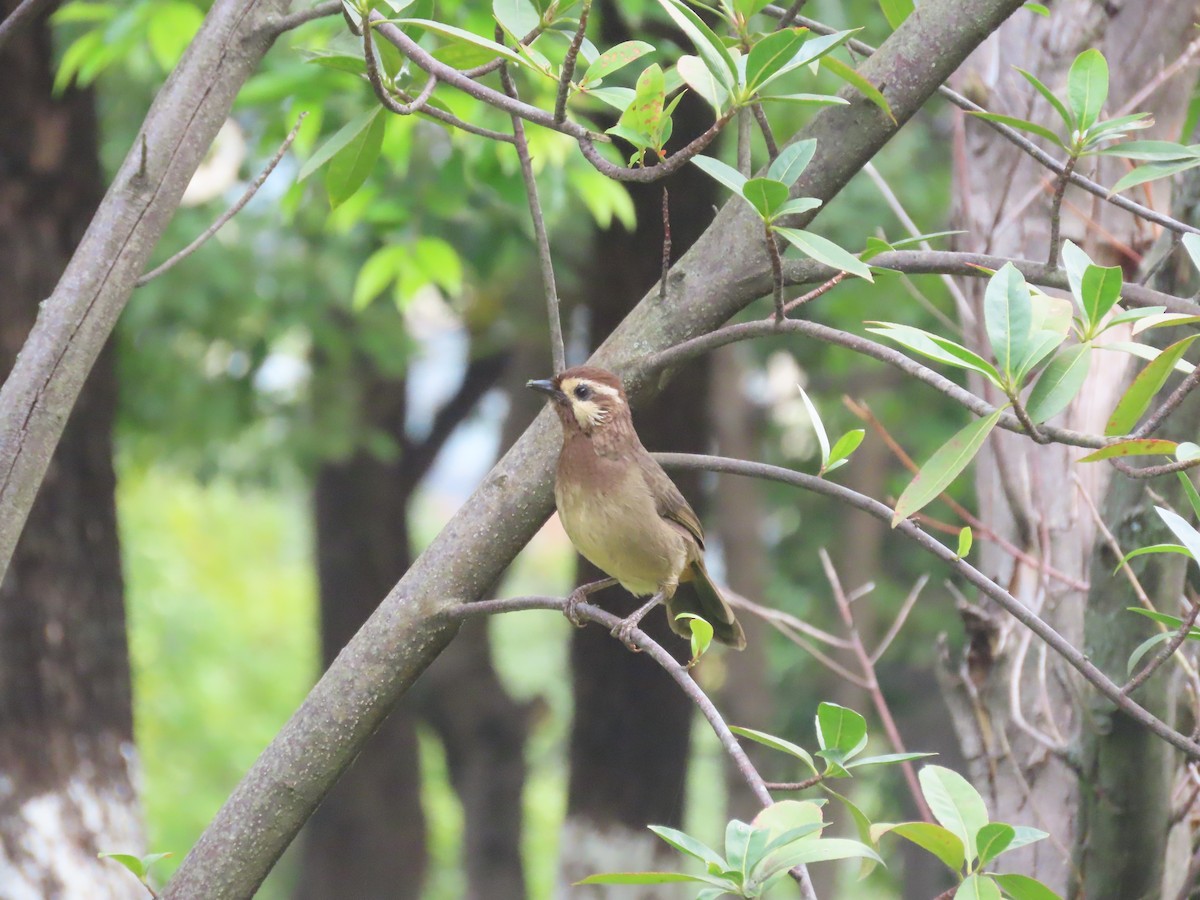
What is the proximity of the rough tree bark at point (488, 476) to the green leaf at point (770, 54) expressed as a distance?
1.56 feet

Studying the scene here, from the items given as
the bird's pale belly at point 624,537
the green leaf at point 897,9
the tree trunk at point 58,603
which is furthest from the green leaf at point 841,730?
the tree trunk at point 58,603

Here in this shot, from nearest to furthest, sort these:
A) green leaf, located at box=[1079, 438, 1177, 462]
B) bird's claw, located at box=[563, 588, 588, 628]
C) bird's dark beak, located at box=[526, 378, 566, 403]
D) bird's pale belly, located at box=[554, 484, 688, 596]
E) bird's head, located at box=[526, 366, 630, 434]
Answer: green leaf, located at box=[1079, 438, 1177, 462] < bird's claw, located at box=[563, 588, 588, 628] < bird's head, located at box=[526, 366, 630, 434] < bird's dark beak, located at box=[526, 378, 566, 403] < bird's pale belly, located at box=[554, 484, 688, 596]

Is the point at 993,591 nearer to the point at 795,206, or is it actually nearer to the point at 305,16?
the point at 795,206

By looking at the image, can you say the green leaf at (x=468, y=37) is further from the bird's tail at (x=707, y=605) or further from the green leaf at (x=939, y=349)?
the bird's tail at (x=707, y=605)

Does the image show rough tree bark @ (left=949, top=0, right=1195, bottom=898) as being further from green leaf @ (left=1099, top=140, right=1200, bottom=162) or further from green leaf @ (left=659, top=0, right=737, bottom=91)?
green leaf @ (left=659, top=0, right=737, bottom=91)

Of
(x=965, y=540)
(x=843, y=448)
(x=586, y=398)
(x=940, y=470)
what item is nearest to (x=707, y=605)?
(x=586, y=398)

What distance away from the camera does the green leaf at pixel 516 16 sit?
203 cm

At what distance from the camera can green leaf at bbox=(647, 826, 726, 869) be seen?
1.51 metres

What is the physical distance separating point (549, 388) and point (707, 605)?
36.1 inches

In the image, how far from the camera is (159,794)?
39.9 ft

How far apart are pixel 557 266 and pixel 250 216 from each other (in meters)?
2.10

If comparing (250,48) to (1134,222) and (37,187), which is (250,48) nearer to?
(1134,222)

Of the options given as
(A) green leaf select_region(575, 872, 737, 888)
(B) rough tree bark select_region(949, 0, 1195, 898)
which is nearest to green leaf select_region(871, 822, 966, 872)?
(A) green leaf select_region(575, 872, 737, 888)

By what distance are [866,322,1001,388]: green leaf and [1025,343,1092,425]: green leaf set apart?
0.07 metres
